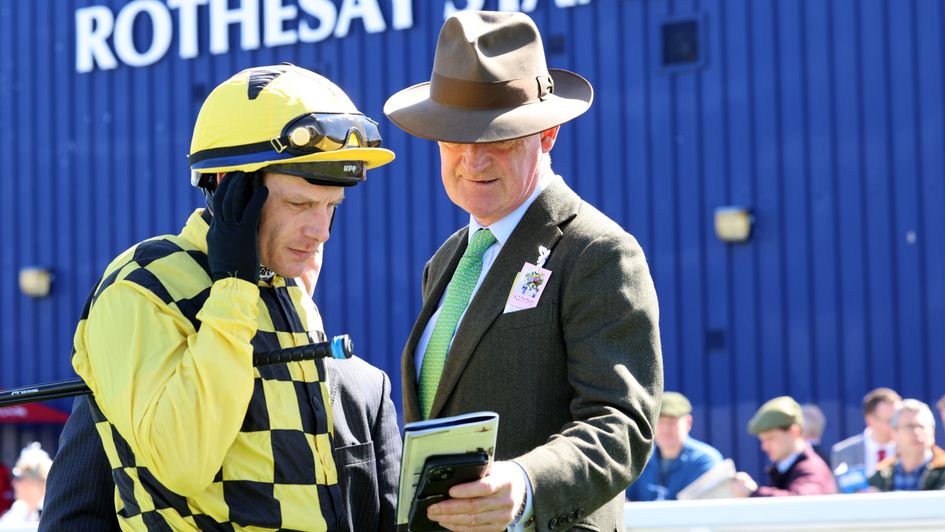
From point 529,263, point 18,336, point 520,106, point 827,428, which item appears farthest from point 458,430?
point 18,336

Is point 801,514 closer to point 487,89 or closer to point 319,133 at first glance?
point 487,89

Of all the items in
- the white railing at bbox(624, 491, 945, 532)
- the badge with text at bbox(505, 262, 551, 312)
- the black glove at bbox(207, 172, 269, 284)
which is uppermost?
the black glove at bbox(207, 172, 269, 284)

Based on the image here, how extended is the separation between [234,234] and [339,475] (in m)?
0.45

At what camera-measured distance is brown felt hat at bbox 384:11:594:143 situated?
229 centimetres

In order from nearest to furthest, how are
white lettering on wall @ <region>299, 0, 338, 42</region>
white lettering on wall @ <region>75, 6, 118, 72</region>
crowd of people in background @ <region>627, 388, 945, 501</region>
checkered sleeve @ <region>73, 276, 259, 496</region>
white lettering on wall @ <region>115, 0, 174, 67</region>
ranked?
checkered sleeve @ <region>73, 276, 259, 496</region>, crowd of people in background @ <region>627, 388, 945, 501</region>, white lettering on wall @ <region>299, 0, 338, 42</region>, white lettering on wall @ <region>115, 0, 174, 67</region>, white lettering on wall @ <region>75, 6, 118, 72</region>

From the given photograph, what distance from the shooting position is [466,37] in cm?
236

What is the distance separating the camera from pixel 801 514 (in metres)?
2.73

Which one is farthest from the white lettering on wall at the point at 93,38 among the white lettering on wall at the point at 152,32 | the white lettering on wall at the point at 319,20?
Answer: the white lettering on wall at the point at 319,20

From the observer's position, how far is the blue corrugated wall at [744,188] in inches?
303

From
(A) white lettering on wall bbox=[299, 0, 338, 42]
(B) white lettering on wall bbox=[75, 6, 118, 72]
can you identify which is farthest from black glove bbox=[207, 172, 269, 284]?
(B) white lettering on wall bbox=[75, 6, 118, 72]

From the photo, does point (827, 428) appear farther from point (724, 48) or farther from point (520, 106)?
point (520, 106)

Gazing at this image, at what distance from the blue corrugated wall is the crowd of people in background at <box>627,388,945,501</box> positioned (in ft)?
5.48

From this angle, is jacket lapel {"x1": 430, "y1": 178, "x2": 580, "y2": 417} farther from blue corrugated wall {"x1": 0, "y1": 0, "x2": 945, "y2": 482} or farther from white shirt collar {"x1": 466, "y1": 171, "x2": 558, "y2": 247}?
blue corrugated wall {"x1": 0, "y1": 0, "x2": 945, "y2": 482}

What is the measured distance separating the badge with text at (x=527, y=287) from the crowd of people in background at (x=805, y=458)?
3033mm
